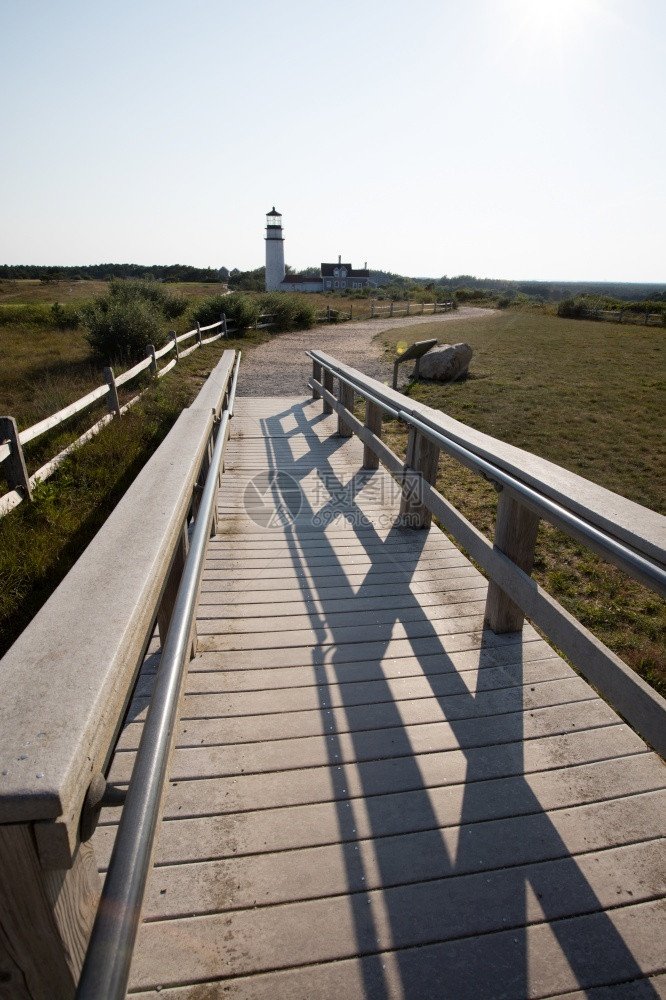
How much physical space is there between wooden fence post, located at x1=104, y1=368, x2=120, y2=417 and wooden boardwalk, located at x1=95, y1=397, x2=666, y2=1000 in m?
6.21

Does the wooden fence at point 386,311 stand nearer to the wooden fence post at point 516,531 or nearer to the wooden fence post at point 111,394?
the wooden fence post at point 111,394

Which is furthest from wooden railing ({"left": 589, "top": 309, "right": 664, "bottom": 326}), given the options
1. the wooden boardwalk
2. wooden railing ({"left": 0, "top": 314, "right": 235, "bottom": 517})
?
the wooden boardwalk

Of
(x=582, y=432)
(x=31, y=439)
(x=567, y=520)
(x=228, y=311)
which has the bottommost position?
(x=582, y=432)

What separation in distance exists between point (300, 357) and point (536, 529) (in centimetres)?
1610

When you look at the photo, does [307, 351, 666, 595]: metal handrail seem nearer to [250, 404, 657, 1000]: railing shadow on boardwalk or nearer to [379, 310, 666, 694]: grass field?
[250, 404, 657, 1000]: railing shadow on boardwalk

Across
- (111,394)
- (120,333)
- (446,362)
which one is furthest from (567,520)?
(120,333)

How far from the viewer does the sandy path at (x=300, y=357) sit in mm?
12945

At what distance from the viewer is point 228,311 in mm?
21328

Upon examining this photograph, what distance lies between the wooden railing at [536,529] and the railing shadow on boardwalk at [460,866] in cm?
48

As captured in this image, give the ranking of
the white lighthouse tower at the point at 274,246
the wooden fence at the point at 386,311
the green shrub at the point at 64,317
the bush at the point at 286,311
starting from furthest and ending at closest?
1. the white lighthouse tower at the point at 274,246
2. the wooden fence at the point at 386,311
3. the bush at the point at 286,311
4. the green shrub at the point at 64,317

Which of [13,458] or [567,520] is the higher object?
[567,520]

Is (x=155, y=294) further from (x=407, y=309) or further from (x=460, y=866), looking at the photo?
(x=460, y=866)

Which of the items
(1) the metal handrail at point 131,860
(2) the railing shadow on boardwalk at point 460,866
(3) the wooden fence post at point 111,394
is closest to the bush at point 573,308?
(3) the wooden fence post at point 111,394

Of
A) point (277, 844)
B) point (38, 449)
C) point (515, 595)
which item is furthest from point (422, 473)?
point (38, 449)
